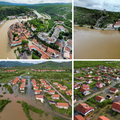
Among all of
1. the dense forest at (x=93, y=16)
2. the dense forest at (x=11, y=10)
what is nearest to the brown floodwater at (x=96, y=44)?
the dense forest at (x=93, y=16)

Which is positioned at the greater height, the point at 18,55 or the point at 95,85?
the point at 18,55

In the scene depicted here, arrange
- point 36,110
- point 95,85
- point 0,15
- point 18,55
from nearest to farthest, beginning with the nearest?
point 18,55
point 36,110
point 0,15
point 95,85

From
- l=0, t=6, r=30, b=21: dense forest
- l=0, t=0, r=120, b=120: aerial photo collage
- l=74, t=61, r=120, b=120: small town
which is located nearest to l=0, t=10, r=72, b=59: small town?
l=0, t=0, r=120, b=120: aerial photo collage

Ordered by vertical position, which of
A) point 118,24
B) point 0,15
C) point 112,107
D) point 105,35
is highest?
point 0,15

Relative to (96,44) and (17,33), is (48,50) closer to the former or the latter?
(17,33)

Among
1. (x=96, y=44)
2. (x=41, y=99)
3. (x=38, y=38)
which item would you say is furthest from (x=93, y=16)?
(x=41, y=99)

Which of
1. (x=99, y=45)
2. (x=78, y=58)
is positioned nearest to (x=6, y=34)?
(x=78, y=58)

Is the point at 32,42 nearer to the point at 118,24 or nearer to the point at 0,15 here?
the point at 0,15

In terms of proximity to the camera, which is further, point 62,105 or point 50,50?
point 62,105
